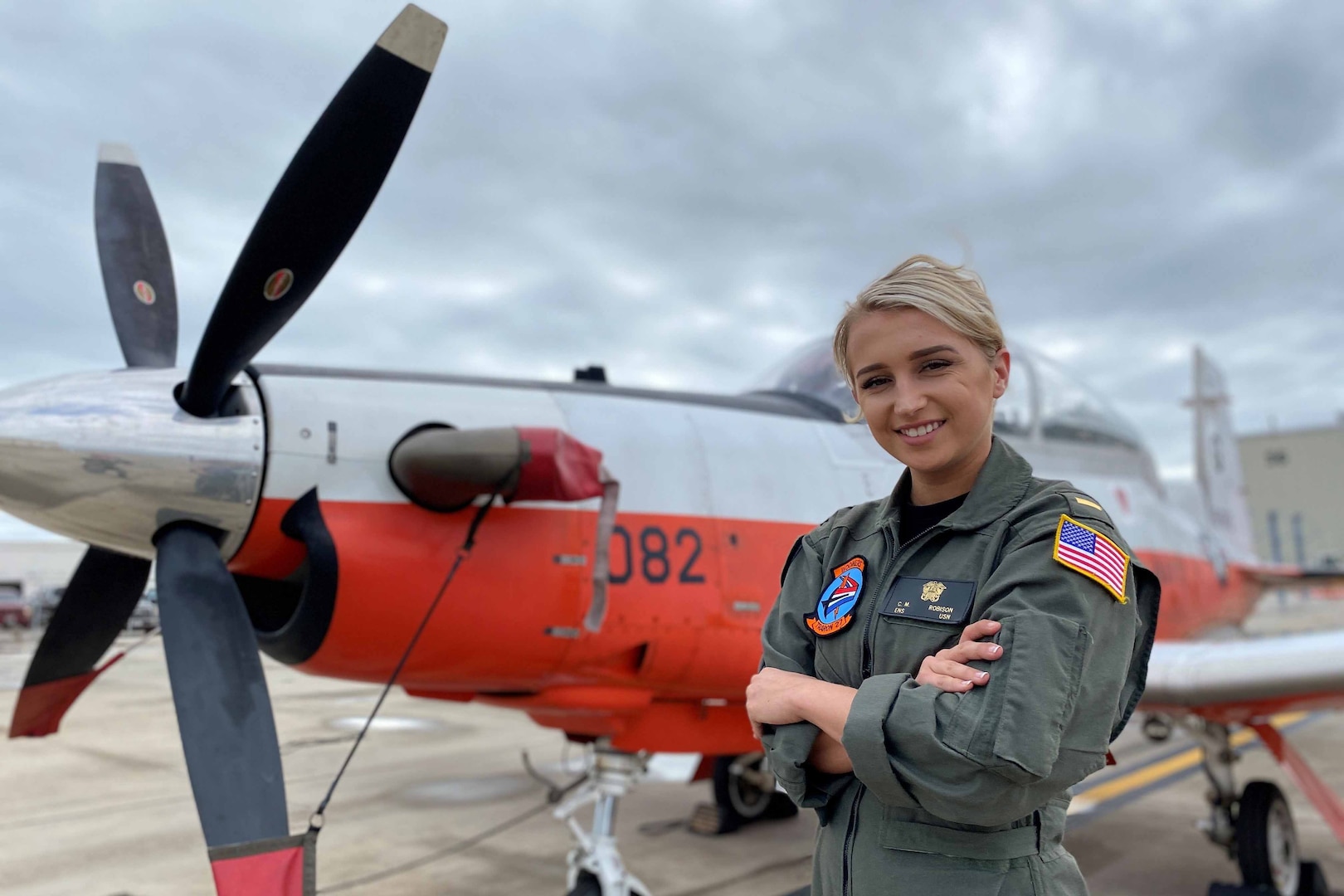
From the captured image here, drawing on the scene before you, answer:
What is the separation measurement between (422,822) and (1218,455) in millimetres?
11916

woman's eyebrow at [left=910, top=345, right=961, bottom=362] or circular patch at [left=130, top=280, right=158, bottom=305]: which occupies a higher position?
circular patch at [left=130, top=280, right=158, bottom=305]

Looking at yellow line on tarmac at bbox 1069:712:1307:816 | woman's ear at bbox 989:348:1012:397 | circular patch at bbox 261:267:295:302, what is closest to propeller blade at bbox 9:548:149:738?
circular patch at bbox 261:267:295:302

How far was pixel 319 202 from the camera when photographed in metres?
2.96

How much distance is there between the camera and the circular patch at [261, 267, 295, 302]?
3123mm

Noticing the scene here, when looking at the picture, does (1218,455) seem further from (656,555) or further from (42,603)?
(42,603)

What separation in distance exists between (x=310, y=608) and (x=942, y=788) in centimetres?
300

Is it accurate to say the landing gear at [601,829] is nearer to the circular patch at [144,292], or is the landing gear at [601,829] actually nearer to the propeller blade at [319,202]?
the propeller blade at [319,202]

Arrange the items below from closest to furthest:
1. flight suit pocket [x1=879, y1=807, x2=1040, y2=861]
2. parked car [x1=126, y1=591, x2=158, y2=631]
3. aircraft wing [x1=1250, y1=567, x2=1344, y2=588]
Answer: flight suit pocket [x1=879, y1=807, x2=1040, y2=861] < parked car [x1=126, y1=591, x2=158, y2=631] < aircraft wing [x1=1250, y1=567, x2=1344, y2=588]

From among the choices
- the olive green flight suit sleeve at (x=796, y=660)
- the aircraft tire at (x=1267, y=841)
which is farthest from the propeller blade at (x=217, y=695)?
the aircraft tire at (x=1267, y=841)

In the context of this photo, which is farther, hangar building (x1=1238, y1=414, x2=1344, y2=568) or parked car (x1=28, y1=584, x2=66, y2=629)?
hangar building (x1=1238, y1=414, x2=1344, y2=568)

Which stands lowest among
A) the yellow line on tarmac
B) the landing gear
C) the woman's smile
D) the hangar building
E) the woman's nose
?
the yellow line on tarmac

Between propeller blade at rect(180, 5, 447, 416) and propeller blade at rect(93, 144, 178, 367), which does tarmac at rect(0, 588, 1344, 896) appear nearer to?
propeller blade at rect(180, 5, 447, 416)

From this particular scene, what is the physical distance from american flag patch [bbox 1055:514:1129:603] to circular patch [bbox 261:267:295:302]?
2.70 m

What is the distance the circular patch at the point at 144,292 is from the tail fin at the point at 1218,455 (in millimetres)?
12559
